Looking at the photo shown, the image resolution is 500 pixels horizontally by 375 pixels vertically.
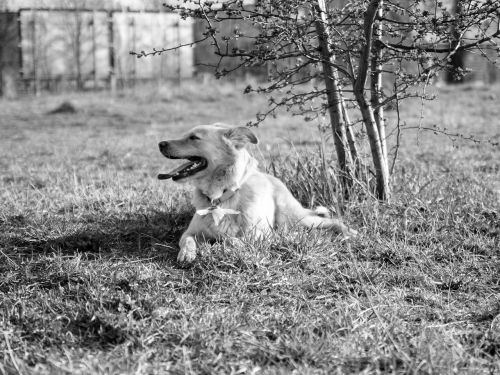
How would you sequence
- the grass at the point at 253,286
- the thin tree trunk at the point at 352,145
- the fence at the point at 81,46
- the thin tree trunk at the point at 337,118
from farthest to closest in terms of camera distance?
the fence at the point at 81,46 < the thin tree trunk at the point at 352,145 < the thin tree trunk at the point at 337,118 < the grass at the point at 253,286

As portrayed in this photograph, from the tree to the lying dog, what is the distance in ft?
1.47

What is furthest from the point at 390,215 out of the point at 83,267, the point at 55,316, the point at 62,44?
the point at 62,44

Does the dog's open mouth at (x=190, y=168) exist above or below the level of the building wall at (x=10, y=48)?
below

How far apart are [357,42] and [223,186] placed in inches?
59.7

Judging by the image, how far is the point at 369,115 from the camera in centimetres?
502

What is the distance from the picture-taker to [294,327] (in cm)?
309

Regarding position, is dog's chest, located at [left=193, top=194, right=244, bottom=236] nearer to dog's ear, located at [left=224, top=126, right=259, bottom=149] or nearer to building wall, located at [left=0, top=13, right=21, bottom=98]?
dog's ear, located at [left=224, top=126, right=259, bottom=149]

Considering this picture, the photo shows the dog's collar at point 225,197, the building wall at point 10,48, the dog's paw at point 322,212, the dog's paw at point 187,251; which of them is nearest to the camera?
the dog's paw at point 187,251

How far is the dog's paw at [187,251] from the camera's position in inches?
158

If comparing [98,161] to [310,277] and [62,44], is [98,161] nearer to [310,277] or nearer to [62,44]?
[310,277]

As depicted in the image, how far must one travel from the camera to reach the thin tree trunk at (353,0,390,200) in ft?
15.0

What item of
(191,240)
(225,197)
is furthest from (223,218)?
(191,240)

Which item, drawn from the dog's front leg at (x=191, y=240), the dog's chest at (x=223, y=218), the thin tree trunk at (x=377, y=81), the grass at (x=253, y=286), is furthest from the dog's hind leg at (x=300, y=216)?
the thin tree trunk at (x=377, y=81)

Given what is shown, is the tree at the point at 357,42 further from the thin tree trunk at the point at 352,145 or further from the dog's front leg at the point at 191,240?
the dog's front leg at the point at 191,240
